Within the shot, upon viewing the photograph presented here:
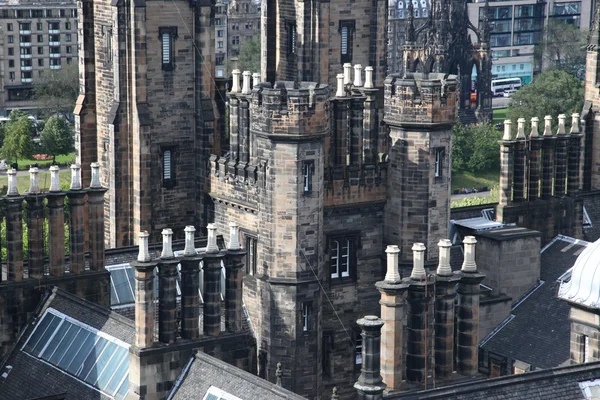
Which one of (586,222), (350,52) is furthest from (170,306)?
(586,222)

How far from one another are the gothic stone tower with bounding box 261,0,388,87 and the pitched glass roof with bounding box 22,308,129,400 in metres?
23.9

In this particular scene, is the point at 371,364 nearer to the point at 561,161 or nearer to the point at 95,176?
the point at 95,176

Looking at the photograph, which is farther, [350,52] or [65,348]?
[350,52]

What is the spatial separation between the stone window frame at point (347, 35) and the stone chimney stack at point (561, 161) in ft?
44.2

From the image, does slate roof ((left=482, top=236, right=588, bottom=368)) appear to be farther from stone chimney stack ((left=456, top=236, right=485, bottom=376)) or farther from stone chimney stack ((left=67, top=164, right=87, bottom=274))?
stone chimney stack ((left=67, top=164, right=87, bottom=274))

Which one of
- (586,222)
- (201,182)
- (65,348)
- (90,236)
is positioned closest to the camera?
(65,348)

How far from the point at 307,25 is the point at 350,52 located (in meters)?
3.70

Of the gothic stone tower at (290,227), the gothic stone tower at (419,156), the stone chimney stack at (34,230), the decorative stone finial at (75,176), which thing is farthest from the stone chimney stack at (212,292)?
the gothic stone tower at (419,156)

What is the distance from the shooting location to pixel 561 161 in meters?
97.6

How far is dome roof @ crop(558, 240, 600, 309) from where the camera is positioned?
68.4 metres

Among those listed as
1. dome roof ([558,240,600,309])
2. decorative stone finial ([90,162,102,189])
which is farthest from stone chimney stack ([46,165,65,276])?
dome roof ([558,240,600,309])

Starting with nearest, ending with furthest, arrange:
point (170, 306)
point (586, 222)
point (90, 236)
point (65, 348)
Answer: point (170, 306) → point (65, 348) → point (90, 236) → point (586, 222)

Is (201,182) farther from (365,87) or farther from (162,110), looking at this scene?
(365,87)

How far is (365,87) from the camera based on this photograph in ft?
282
